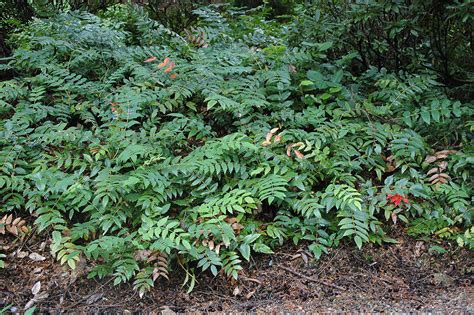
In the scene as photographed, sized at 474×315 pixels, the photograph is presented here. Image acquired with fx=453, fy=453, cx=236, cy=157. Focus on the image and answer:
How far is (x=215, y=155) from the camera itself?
343 centimetres

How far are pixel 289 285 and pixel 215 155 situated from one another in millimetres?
1087

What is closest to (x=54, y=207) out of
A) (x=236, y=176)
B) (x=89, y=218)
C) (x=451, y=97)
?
(x=89, y=218)

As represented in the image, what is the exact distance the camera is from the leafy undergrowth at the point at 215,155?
10.2ft

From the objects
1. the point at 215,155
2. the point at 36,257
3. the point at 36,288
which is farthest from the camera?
the point at 215,155

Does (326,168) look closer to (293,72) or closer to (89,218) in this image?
(293,72)

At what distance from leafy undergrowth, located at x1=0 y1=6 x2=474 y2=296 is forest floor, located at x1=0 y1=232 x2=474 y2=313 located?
0.38 feet

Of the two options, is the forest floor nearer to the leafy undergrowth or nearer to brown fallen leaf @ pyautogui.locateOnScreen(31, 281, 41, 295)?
brown fallen leaf @ pyautogui.locateOnScreen(31, 281, 41, 295)

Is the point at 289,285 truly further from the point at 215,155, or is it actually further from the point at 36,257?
the point at 36,257

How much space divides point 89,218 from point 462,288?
2657mm

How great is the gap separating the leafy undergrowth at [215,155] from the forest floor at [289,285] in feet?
0.38

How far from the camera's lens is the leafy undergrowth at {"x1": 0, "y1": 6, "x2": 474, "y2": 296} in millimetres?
3123

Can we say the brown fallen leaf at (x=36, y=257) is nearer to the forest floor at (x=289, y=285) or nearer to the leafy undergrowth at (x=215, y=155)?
the forest floor at (x=289, y=285)

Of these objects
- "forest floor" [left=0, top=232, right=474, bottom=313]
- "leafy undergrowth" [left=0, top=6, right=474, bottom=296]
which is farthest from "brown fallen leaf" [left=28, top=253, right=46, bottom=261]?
"leafy undergrowth" [left=0, top=6, right=474, bottom=296]

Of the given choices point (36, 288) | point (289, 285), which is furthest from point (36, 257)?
point (289, 285)
